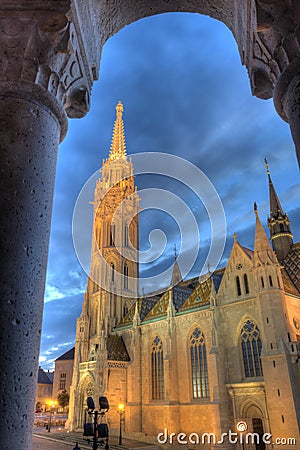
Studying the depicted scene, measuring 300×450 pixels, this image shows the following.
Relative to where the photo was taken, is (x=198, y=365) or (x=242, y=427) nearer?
(x=242, y=427)

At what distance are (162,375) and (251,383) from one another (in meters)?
10.8

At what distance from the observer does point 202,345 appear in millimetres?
29094

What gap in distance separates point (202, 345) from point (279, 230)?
50.6ft

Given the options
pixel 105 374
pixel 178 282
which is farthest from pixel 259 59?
pixel 178 282

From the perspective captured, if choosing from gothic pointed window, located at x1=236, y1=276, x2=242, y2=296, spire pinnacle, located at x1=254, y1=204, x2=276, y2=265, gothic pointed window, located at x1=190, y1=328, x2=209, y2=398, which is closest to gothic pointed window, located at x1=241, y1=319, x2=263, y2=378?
gothic pointed window, located at x1=236, y1=276, x2=242, y2=296

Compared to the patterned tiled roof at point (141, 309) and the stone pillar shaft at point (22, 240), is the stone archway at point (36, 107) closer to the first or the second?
the stone pillar shaft at point (22, 240)

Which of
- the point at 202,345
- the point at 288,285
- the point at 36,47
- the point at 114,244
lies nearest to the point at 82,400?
the point at 202,345

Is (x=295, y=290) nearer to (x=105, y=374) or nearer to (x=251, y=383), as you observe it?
(x=251, y=383)

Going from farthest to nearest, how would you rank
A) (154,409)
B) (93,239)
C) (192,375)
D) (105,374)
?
(93,239) < (105,374) < (154,409) < (192,375)

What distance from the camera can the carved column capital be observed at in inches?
134

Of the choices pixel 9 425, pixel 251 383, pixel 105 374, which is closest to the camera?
pixel 9 425

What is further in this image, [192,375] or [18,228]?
[192,375]

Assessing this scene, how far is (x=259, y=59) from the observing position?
4.14 m

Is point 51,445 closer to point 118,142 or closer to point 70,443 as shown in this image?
point 70,443
